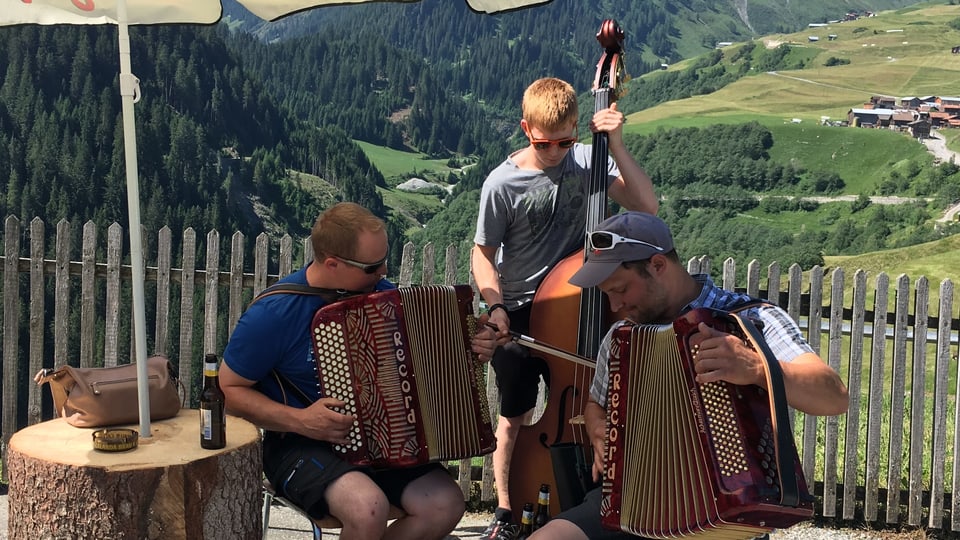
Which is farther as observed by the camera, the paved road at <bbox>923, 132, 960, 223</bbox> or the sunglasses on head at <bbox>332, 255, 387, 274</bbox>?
the paved road at <bbox>923, 132, 960, 223</bbox>

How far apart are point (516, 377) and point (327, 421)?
1130 mm

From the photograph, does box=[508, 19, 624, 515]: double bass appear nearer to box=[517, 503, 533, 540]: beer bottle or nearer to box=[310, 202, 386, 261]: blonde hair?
box=[517, 503, 533, 540]: beer bottle

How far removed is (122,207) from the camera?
7500 centimetres

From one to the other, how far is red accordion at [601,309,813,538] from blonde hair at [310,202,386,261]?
1059mm

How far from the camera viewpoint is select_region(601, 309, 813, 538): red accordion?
8.08ft

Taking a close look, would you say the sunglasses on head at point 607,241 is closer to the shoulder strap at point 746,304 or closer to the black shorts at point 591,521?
the shoulder strap at point 746,304

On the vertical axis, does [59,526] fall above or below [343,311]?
below

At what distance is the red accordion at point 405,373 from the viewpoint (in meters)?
3.26

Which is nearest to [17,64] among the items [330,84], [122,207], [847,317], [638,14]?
[122,207]

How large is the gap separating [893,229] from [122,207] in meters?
63.0

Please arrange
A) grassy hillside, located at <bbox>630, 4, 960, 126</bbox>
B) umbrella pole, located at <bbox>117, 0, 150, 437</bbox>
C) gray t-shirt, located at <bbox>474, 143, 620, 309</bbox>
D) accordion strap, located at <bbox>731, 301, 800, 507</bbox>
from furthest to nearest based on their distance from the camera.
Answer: grassy hillside, located at <bbox>630, 4, 960, 126</bbox> → gray t-shirt, located at <bbox>474, 143, 620, 309</bbox> → umbrella pole, located at <bbox>117, 0, 150, 437</bbox> → accordion strap, located at <bbox>731, 301, 800, 507</bbox>

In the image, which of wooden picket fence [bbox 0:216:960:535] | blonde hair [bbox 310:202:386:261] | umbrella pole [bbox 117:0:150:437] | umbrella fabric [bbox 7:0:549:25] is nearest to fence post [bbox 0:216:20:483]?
wooden picket fence [bbox 0:216:960:535]

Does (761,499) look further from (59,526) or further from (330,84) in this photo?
(330,84)

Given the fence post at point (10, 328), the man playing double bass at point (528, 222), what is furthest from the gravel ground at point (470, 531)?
the man playing double bass at point (528, 222)
